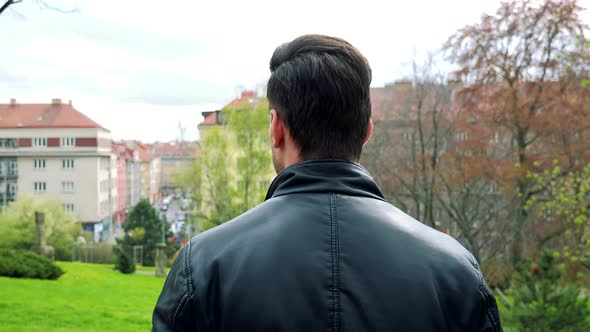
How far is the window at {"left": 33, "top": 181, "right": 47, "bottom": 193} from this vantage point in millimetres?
41094

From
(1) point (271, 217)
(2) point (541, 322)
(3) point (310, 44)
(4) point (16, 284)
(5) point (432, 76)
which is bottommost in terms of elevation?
(4) point (16, 284)

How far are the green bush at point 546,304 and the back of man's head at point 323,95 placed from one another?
5199mm

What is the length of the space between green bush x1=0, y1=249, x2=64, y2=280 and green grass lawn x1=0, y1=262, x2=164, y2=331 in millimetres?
478

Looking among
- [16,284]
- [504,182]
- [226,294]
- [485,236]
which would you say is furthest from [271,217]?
[485,236]

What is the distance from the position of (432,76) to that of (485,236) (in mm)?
6311

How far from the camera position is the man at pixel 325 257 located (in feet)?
3.85

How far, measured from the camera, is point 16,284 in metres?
13.7

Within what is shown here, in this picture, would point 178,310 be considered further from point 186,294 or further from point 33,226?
point 33,226

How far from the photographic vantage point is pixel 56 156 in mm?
41031

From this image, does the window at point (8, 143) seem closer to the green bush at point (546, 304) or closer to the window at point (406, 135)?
the window at point (406, 135)

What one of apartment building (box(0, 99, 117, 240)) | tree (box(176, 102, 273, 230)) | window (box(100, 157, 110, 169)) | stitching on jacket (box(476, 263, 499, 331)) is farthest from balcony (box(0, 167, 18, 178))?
stitching on jacket (box(476, 263, 499, 331))

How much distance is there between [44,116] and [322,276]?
4701cm

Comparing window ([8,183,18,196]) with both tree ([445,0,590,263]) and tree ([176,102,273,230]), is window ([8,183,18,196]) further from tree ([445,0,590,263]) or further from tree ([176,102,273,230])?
tree ([445,0,590,263])

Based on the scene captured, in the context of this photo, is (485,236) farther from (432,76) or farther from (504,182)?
(432,76)
